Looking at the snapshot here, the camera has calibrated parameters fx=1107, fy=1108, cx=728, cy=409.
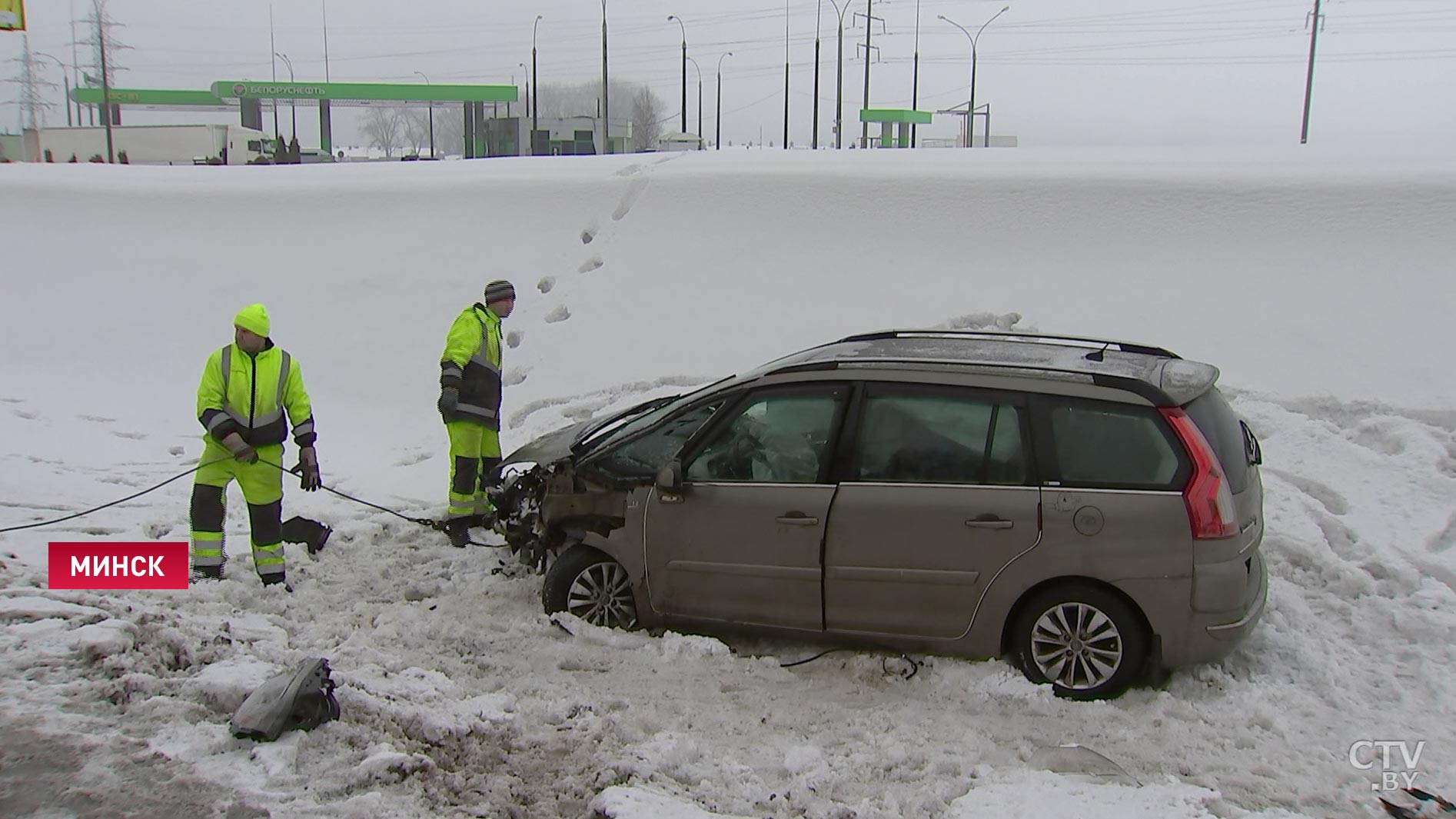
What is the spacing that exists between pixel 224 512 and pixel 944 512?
156 inches

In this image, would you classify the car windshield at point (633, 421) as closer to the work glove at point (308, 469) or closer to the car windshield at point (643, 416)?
the car windshield at point (643, 416)

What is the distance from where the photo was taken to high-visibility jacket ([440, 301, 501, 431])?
23.6 feet

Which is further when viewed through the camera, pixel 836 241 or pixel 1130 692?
pixel 836 241

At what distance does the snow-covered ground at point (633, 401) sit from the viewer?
13.4 ft

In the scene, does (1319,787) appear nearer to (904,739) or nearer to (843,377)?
(904,739)

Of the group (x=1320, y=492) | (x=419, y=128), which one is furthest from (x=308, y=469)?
(x=419, y=128)

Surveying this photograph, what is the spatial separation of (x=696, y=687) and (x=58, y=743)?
2464mm

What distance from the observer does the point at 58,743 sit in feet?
13.1

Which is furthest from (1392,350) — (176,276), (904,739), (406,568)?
(176,276)

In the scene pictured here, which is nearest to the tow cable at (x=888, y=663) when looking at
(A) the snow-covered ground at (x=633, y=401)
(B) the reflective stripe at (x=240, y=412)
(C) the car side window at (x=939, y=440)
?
(A) the snow-covered ground at (x=633, y=401)

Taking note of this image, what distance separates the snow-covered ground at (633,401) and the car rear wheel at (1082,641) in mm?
136

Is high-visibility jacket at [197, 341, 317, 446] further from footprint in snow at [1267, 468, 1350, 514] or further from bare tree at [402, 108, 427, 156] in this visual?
bare tree at [402, 108, 427, 156]

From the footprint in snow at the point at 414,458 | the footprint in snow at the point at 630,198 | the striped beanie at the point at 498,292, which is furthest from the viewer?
the footprint in snow at the point at 630,198
